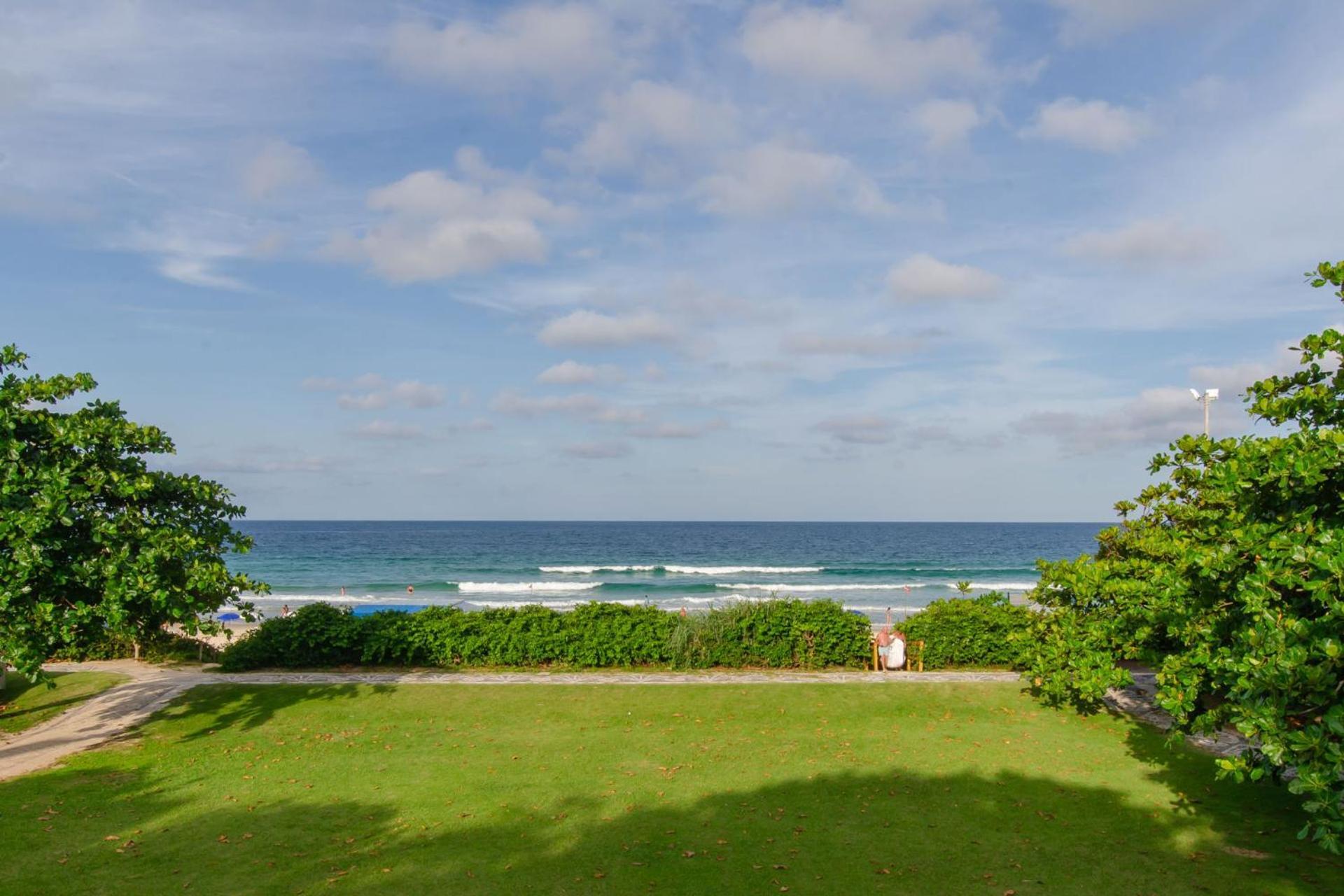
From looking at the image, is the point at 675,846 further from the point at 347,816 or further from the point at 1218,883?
the point at 1218,883

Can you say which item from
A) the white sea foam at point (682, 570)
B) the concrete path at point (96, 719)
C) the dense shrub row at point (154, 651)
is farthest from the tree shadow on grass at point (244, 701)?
the white sea foam at point (682, 570)

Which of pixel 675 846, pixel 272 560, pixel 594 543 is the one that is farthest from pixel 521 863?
pixel 594 543

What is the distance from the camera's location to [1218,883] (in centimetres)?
880

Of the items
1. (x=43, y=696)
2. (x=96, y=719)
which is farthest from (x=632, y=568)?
(x=96, y=719)

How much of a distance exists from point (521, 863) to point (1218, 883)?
7.47m

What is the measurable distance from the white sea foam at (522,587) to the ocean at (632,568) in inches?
6.3

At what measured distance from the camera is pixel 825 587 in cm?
5869

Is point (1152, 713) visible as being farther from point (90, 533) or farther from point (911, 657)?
point (90, 533)

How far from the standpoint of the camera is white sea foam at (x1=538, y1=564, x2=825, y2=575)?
69750 millimetres

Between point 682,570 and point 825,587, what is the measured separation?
15.8 meters

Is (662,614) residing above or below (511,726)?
above

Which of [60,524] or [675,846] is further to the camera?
[60,524]

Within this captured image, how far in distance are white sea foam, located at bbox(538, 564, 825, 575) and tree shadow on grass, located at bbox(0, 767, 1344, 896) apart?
187 feet

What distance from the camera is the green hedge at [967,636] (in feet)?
64.4
